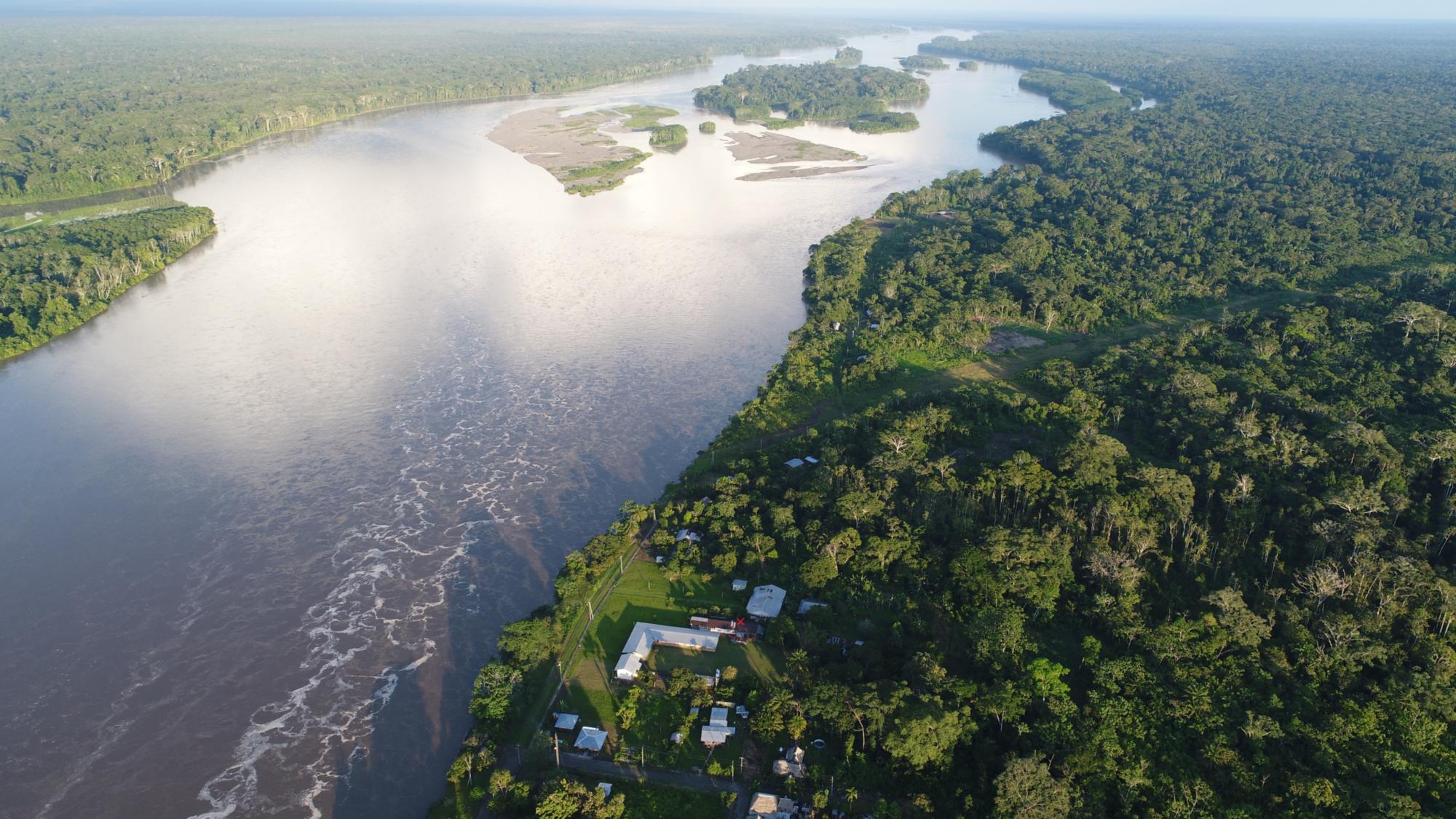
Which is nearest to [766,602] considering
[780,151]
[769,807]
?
[769,807]

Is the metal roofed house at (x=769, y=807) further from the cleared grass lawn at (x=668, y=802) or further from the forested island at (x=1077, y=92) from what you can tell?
the forested island at (x=1077, y=92)

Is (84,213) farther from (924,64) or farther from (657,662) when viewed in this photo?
(924,64)

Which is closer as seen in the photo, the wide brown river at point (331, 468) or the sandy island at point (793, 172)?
the wide brown river at point (331, 468)

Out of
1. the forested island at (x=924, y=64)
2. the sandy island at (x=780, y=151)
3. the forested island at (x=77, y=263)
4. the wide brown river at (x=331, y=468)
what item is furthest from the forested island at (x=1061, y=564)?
the forested island at (x=924, y=64)

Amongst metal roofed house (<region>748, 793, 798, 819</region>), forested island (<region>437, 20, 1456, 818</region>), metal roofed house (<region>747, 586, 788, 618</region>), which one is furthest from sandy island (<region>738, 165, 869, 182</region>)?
metal roofed house (<region>748, 793, 798, 819</region>)

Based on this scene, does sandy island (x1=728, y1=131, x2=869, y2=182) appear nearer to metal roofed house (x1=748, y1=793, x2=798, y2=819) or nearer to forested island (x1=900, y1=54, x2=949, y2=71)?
metal roofed house (x1=748, y1=793, x2=798, y2=819)

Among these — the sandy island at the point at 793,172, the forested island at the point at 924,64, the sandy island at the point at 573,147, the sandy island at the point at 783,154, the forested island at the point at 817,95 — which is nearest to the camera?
the sandy island at the point at 573,147
